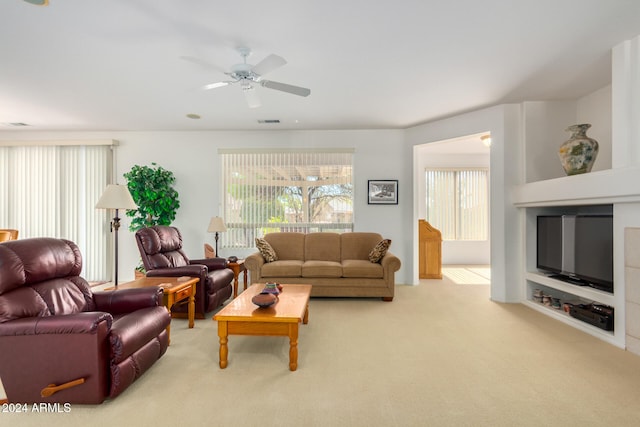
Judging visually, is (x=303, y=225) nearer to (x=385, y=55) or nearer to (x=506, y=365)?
(x=385, y=55)

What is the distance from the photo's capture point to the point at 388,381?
7.35 feet

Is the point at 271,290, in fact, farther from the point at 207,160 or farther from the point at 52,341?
the point at 207,160

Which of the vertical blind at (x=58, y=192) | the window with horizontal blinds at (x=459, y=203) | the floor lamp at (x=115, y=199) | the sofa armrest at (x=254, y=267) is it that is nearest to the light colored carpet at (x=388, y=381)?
the sofa armrest at (x=254, y=267)

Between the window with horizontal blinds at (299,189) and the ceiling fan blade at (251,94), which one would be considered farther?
the window with horizontal blinds at (299,189)

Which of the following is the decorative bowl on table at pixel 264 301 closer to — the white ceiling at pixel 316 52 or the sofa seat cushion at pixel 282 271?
the sofa seat cushion at pixel 282 271

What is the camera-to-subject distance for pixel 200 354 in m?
2.68

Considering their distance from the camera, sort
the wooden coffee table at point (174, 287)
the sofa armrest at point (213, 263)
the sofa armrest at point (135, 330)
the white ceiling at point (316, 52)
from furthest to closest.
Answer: the sofa armrest at point (213, 263), the wooden coffee table at point (174, 287), the white ceiling at point (316, 52), the sofa armrest at point (135, 330)

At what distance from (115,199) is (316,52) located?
2493mm

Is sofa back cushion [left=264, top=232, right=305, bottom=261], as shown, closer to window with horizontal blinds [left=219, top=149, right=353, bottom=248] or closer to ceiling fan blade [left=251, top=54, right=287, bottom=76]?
window with horizontal blinds [left=219, top=149, right=353, bottom=248]

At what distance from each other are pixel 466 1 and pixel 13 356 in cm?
370

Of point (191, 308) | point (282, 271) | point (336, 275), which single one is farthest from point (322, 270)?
point (191, 308)

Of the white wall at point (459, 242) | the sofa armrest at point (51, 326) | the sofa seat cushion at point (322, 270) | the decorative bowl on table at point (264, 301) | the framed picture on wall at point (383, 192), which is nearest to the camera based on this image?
the sofa armrest at point (51, 326)

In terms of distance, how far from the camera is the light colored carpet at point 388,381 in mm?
1847

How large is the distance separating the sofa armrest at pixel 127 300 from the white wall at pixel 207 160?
10.6 ft
